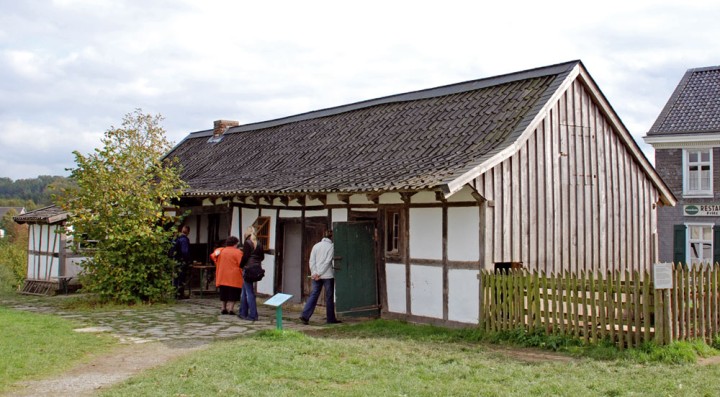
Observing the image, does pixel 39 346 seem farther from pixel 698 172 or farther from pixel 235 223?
pixel 698 172

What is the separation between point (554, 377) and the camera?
8195mm

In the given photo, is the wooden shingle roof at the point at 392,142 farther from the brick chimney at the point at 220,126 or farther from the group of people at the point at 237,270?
the brick chimney at the point at 220,126

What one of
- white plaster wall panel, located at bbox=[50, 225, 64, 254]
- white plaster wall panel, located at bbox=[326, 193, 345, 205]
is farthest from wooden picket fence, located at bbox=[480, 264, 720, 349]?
white plaster wall panel, located at bbox=[50, 225, 64, 254]

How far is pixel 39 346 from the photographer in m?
10.6

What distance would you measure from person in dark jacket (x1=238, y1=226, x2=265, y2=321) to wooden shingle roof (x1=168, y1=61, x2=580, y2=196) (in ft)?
4.29

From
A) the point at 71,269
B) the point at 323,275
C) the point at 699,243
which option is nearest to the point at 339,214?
the point at 323,275

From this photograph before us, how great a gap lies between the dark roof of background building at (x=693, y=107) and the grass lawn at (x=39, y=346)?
1984 centimetres

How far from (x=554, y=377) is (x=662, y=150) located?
18805 millimetres

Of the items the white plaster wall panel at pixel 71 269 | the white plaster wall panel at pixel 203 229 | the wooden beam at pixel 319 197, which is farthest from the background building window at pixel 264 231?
the white plaster wall panel at pixel 71 269

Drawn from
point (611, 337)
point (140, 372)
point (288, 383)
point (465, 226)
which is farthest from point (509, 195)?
point (140, 372)

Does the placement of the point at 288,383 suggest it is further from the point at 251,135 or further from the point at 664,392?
the point at 251,135

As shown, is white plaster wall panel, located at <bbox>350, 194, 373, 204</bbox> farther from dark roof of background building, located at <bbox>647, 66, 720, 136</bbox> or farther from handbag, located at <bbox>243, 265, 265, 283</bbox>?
dark roof of background building, located at <bbox>647, 66, 720, 136</bbox>

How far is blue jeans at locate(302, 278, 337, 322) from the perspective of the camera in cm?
1318

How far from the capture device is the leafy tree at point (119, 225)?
16125mm
